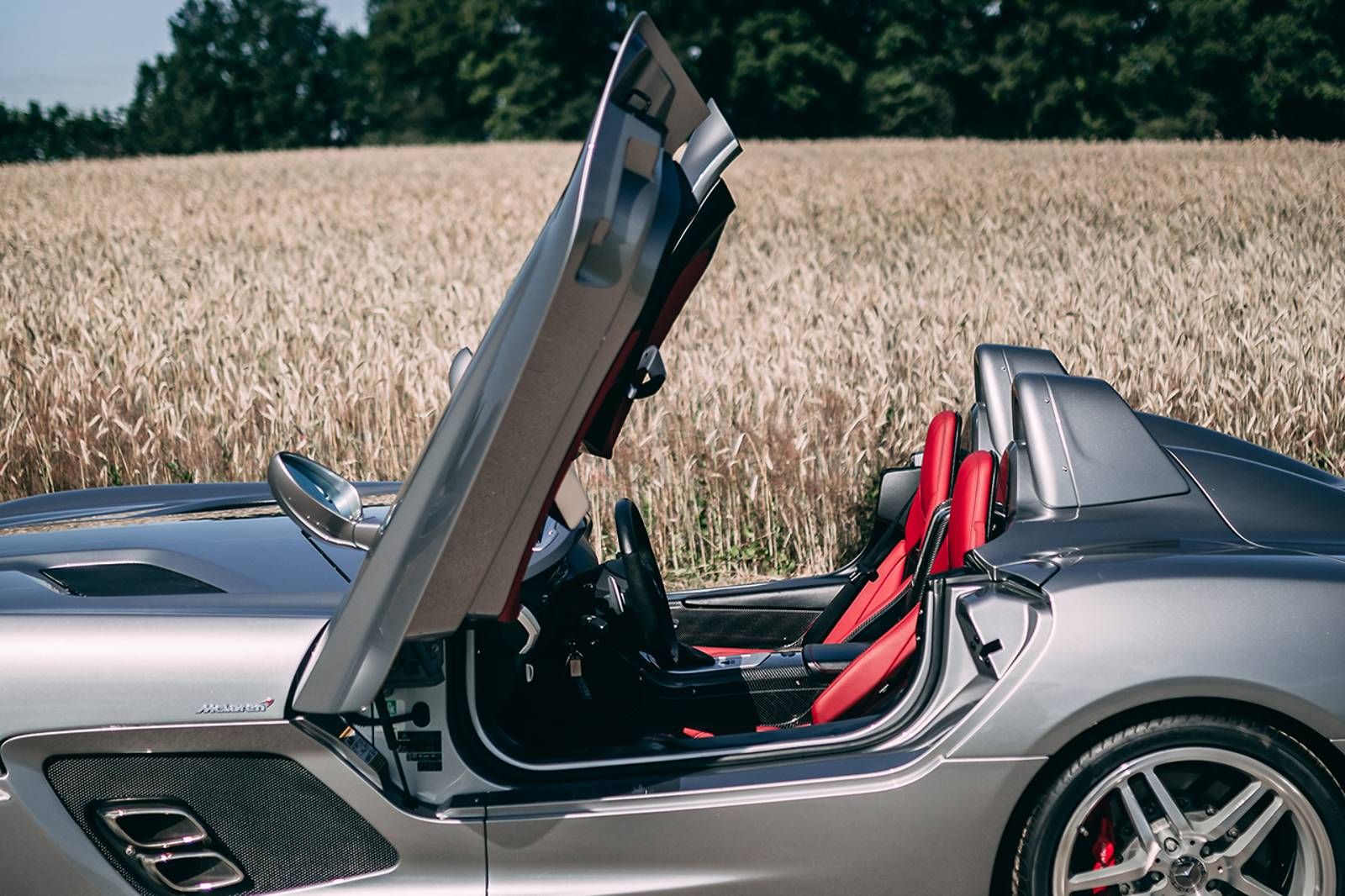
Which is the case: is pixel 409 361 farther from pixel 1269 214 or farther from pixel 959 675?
pixel 1269 214

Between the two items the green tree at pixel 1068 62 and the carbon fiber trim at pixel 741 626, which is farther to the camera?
the green tree at pixel 1068 62

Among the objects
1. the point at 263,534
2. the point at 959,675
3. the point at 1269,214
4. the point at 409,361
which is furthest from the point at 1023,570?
the point at 1269,214

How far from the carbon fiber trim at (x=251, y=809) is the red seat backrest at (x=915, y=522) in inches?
61.4

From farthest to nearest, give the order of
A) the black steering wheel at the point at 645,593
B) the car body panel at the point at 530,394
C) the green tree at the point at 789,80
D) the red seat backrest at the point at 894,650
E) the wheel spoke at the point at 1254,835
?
the green tree at the point at 789,80 < the black steering wheel at the point at 645,593 < the red seat backrest at the point at 894,650 < the wheel spoke at the point at 1254,835 < the car body panel at the point at 530,394

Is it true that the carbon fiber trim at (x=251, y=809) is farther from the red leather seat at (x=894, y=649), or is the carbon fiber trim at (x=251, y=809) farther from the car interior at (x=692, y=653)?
the red leather seat at (x=894, y=649)

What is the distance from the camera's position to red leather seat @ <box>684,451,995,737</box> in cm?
259

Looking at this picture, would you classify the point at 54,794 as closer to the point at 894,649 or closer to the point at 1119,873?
the point at 894,649

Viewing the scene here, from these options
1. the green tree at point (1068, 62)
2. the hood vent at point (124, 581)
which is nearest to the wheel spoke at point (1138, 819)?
the hood vent at point (124, 581)

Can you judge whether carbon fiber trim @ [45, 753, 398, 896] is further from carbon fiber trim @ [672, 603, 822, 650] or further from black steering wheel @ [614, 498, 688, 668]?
carbon fiber trim @ [672, 603, 822, 650]

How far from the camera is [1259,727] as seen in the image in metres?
2.23

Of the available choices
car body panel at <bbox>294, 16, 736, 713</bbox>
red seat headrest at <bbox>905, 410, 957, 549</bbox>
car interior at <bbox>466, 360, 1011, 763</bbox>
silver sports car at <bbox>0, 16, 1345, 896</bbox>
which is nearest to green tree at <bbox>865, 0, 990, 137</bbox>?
red seat headrest at <bbox>905, 410, 957, 549</bbox>

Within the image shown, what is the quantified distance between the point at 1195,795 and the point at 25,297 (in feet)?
31.8

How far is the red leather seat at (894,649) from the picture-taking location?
2.59 metres

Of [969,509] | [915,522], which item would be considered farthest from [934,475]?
[969,509]
